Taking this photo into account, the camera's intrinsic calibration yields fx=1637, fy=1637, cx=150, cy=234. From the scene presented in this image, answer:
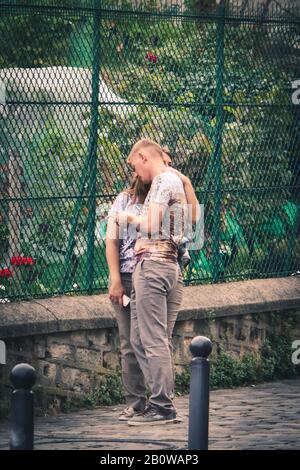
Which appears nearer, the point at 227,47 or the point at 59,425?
the point at 59,425

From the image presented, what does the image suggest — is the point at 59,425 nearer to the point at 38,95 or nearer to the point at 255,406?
the point at 255,406

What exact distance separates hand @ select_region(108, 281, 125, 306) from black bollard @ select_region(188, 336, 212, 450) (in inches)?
75.4

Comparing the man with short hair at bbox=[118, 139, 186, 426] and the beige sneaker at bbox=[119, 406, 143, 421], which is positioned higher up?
the man with short hair at bbox=[118, 139, 186, 426]

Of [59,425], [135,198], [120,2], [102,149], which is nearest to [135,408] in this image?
[59,425]

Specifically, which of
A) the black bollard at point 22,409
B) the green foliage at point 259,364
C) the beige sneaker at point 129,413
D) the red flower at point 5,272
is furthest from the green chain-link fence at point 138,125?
the black bollard at point 22,409

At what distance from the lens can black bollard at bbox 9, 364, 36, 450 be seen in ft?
24.2

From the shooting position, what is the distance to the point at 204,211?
12508 millimetres

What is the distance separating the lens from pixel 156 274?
33.3 feet

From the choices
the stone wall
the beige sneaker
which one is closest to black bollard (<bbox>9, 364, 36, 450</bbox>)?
the beige sneaker

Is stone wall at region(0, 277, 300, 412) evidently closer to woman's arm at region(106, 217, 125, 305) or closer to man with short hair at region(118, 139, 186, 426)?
woman's arm at region(106, 217, 125, 305)

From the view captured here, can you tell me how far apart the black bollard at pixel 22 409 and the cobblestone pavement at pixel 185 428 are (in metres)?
1.88

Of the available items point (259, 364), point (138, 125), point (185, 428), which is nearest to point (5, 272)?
point (138, 125)
